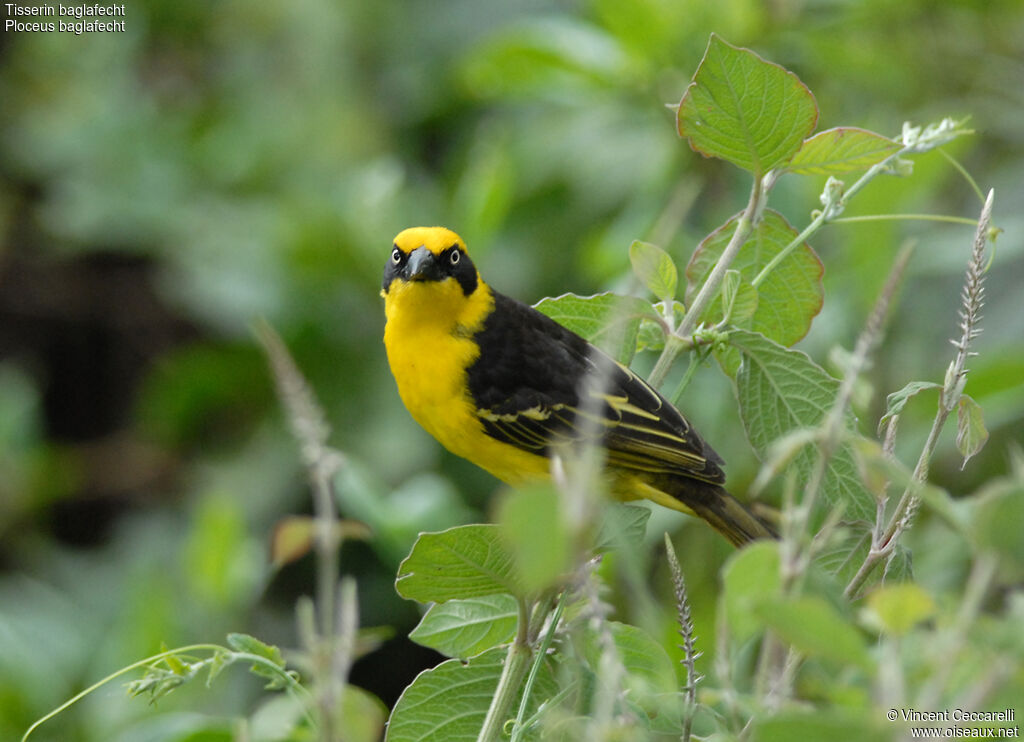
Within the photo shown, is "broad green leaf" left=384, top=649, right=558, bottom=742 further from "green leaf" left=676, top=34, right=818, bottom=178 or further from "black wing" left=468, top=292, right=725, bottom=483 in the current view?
"black wing" left=468, top=292, right=725, bottom=483

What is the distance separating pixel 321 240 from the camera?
370 cm

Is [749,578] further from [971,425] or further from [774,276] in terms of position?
[774,276]

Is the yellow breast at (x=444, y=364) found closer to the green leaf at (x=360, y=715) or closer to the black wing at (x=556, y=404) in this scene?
the black wing at (x=556, y=404)

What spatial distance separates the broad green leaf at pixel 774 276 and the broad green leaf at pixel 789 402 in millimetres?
90

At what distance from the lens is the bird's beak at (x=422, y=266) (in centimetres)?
218

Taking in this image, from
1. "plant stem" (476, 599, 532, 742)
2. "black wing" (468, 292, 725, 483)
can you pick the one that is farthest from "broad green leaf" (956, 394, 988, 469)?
"black wing" (468, 292, 725, 483)

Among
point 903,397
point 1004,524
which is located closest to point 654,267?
point 903,397

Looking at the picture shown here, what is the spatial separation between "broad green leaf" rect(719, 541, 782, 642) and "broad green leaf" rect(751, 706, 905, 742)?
85mm

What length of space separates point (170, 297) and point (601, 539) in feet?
12.8

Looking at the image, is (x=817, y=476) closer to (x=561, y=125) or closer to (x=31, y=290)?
(x=561, y=125)

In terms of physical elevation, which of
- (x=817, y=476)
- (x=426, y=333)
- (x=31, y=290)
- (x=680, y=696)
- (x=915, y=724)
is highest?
(x=817, y=476)

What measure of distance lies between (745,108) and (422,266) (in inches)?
43.2

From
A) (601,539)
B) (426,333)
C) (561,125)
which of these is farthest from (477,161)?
(601,539)

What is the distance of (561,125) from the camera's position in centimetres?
392
